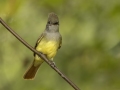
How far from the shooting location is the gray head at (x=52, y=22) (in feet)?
12.2

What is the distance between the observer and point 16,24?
5.53 metres

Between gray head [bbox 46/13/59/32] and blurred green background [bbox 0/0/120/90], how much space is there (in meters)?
0.60

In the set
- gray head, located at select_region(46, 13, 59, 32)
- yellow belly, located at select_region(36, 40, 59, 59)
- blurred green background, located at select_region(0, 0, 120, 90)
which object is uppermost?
gray head, located at select_region(46, 13, 59, 32)

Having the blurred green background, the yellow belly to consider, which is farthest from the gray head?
the blurred green background

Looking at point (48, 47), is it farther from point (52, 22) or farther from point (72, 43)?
point (72, 43)

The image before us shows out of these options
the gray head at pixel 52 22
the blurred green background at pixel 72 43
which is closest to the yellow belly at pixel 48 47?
the gray head at pixel 52 22

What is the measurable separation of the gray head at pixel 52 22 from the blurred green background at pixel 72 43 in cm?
60

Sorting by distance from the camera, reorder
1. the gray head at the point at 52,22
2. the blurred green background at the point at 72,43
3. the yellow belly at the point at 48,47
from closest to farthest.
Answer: the gray head at the point at 52,22
the yellow belly at the point at 48,47
the blurred green background at the point at 72,43

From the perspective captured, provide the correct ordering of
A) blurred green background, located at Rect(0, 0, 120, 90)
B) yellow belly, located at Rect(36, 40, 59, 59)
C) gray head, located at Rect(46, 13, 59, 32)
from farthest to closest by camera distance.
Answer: blurred green background, located at Rect(0, 0, 120, 90)
yellow belly, located at Rect(36, 40, 59, 59)
gray head, located at Rect(46, 13, 59, 32)

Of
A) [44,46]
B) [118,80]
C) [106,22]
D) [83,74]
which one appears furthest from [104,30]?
[44,46]

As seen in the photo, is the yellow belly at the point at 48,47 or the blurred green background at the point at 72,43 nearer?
the yellow belly at the point at 48,47

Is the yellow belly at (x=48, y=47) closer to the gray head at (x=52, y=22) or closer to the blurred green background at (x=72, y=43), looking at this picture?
the gray head at (x=52, y=22)

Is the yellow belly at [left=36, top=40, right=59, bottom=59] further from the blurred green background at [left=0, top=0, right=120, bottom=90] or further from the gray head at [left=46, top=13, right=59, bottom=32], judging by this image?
the blurred green background at [left=0, top=0, right=120, bottom=90]

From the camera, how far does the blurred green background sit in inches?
187
